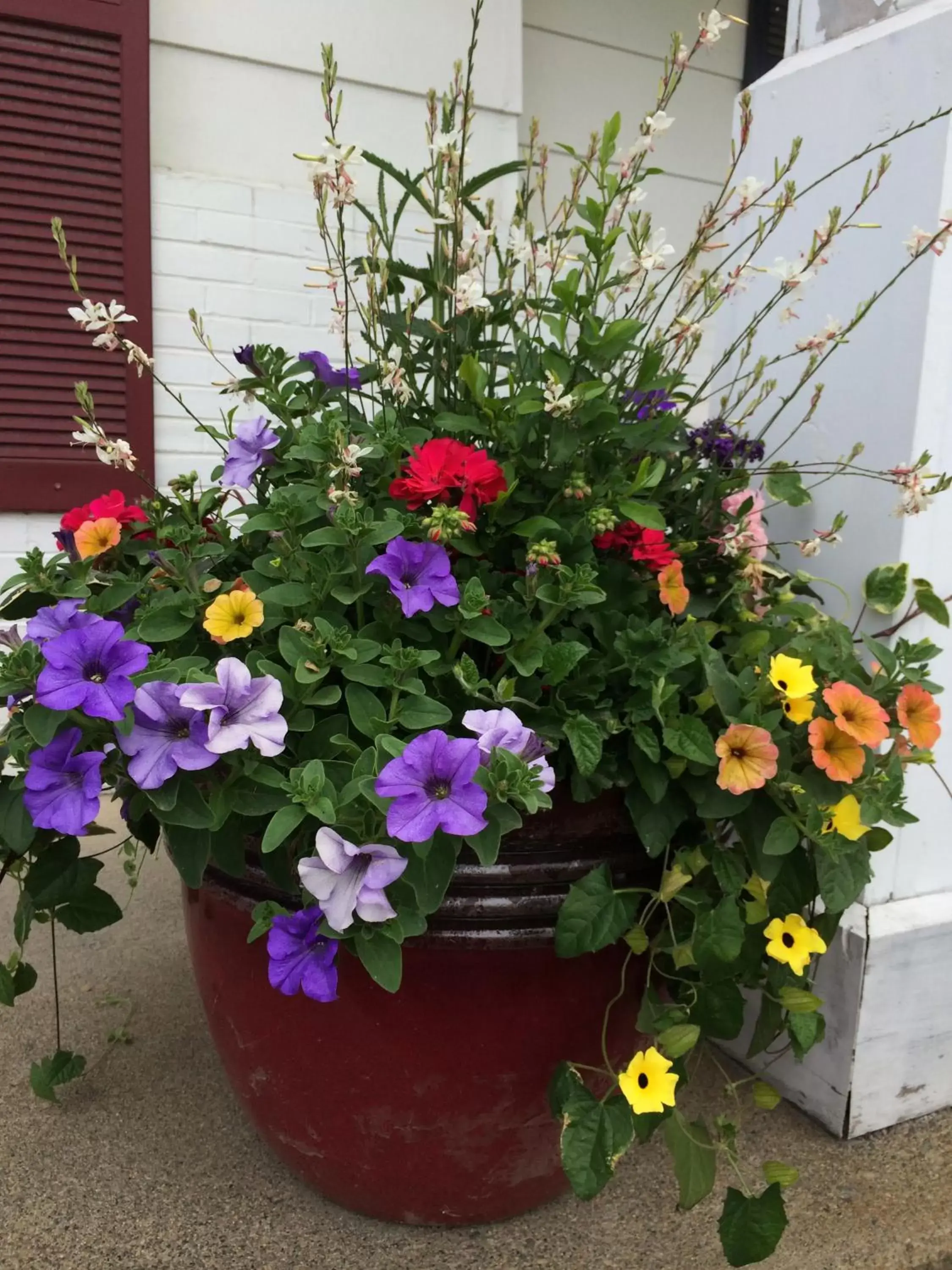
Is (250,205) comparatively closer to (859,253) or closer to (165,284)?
(165,284)

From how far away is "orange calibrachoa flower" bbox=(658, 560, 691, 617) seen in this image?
1021 mm

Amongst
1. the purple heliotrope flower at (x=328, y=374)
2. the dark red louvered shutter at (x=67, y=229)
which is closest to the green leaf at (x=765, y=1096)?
the purple heliotrope flower at (x=328, y=374)

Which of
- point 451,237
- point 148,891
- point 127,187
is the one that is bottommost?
point 148,891

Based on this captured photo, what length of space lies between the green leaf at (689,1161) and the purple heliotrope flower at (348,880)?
1.23 ft

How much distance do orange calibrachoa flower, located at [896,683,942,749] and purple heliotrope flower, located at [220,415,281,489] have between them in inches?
28.9

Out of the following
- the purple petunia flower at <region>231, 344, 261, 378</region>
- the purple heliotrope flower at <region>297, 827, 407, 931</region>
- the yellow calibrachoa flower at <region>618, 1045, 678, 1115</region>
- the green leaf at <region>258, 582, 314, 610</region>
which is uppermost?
the purple petunia flower at <region>231, 344, 261, 378</region>

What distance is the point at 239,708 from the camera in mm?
826

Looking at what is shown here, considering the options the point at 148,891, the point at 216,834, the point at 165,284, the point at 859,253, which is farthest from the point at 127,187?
the point at 216,834

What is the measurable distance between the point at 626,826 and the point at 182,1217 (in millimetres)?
697

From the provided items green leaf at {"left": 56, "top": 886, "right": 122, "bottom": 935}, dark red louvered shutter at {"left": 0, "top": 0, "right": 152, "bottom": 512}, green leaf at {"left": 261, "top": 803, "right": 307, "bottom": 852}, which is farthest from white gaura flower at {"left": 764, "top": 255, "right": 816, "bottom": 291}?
dark red louvered shutter at {"left": 0, "top": 0, "right": 152, "bottom": 512}

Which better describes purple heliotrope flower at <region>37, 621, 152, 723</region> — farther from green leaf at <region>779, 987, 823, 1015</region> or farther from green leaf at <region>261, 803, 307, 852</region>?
green leaf at <region>779, 987, 823, 1015</region>

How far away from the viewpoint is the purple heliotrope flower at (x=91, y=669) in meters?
0.80

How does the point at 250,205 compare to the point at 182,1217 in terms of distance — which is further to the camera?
the point at 250,205

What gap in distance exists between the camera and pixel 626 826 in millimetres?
972
